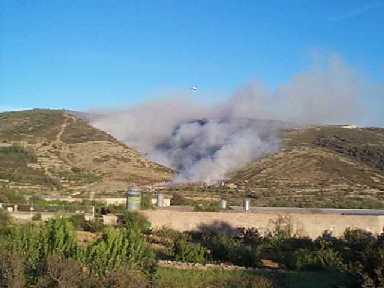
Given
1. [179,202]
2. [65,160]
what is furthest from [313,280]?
[65,160]

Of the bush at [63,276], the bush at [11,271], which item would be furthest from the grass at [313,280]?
the bush at [11,271]

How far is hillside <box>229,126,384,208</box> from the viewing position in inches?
1978

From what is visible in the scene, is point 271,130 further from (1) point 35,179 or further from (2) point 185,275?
(2) point 185,275

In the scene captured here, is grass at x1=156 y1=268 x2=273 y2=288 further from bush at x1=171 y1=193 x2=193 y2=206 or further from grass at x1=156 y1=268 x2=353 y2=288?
bush at x1=171 y1=193 x2=193 y2=206

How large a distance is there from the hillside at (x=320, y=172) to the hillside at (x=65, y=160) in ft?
33.9

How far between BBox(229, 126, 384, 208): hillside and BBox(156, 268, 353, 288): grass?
954 inches

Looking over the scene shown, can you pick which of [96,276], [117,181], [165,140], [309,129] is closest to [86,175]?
[117,181]

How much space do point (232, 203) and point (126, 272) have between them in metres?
29.1

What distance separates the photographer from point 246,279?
18.3 meters

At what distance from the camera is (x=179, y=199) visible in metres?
42.0

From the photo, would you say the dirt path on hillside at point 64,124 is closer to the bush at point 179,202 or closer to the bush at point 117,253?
the bush at point 179,202

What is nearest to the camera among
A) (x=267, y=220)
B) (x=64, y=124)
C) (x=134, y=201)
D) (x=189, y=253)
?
(x=189, y=253)

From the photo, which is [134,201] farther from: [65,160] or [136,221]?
[65,160]

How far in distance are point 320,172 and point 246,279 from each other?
4792 cm
